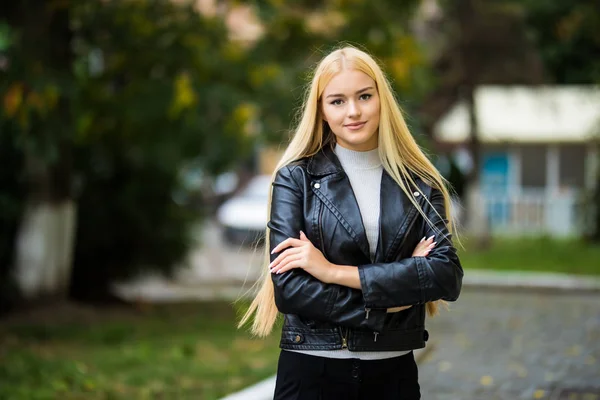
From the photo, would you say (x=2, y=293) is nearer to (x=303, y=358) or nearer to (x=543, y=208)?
(x=303, y=358)

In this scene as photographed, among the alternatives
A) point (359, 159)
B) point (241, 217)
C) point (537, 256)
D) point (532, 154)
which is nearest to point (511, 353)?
point (359, 159)

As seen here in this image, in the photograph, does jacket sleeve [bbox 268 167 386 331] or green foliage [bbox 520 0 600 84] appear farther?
green foliage [bbox 520 0 600 84]

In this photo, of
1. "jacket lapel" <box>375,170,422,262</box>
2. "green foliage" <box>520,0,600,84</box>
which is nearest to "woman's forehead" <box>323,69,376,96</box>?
"jacket lapel" <box>375,170,422,262</box>

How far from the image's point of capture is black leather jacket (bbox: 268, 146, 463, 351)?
3082 millimetres

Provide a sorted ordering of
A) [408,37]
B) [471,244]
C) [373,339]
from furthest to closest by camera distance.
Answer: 1. [471,244]
2. [408,37]
3. [373,339]

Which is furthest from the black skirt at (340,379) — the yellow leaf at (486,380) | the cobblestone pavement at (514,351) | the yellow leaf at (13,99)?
the yellow leaf at (13,99)

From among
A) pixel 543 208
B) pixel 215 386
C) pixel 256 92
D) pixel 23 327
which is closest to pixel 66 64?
pixel 256 92

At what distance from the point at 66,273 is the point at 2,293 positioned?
805 mm

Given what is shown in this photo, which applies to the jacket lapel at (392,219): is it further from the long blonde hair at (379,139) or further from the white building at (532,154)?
the white building at (532,154)

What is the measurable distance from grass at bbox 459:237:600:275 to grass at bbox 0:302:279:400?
6.99 m

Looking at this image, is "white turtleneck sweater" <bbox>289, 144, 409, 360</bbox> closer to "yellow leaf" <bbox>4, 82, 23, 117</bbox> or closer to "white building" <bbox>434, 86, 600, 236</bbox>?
"yellow leaf" <bbox>4, 82, 23, 117</bbox>

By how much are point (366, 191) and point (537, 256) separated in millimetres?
17090

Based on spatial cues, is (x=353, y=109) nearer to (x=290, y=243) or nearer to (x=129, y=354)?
(x=290, y=243)

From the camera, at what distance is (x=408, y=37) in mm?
12336
